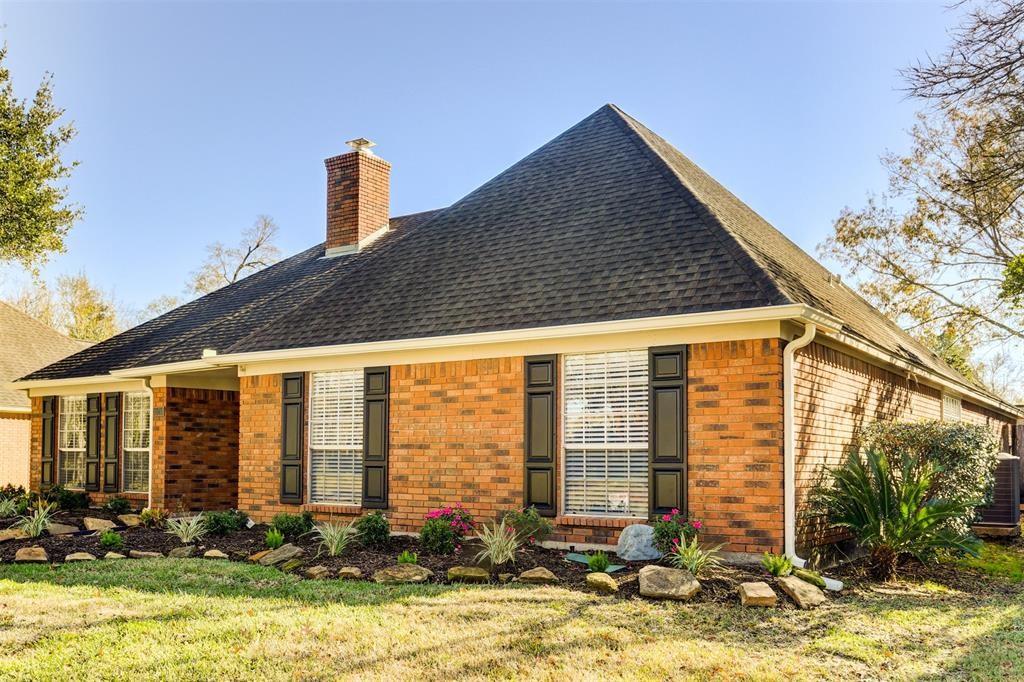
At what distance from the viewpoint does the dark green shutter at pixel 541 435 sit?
10.3m

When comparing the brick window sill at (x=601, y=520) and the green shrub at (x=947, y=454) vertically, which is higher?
the green shrub at (x=947, y=454)

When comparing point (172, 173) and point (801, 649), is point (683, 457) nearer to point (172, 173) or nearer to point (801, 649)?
point (801, 649)

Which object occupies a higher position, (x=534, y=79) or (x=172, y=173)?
(x=172, y=173)

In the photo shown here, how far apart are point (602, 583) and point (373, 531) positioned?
12.3 ft

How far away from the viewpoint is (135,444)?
16.3 m

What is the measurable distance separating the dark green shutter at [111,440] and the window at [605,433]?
1022 centimetres

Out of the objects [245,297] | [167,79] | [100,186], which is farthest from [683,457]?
[100,186]

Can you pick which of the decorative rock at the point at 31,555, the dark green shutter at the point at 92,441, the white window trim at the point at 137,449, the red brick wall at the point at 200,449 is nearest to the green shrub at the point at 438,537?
the decorative rock at the point at 31,555

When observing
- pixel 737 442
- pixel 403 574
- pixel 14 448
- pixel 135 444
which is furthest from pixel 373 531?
pixel 14 448

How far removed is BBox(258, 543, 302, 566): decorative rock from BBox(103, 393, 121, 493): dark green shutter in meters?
7.77

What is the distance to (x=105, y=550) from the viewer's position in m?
10.9

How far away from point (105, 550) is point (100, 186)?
19.8m

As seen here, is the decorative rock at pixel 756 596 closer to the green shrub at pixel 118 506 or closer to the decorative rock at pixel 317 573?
the decorative rock at pixel 317 573

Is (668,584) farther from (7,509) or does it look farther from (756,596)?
(7,509)
